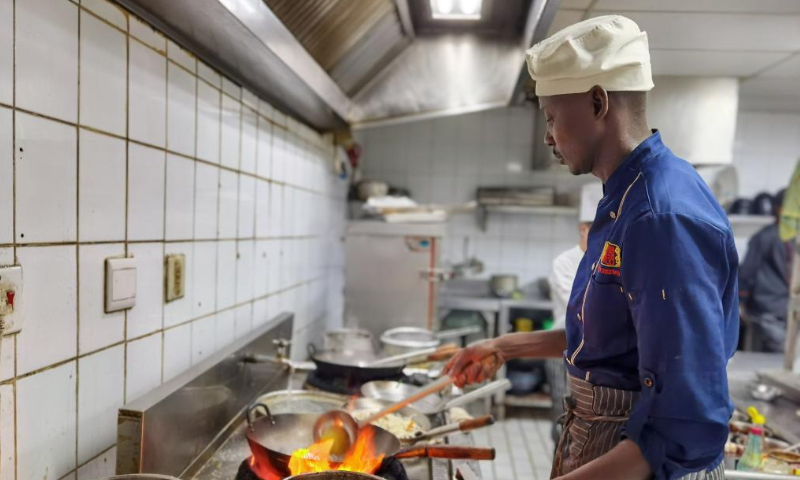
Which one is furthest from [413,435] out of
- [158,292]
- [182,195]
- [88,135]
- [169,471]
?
[88,135]

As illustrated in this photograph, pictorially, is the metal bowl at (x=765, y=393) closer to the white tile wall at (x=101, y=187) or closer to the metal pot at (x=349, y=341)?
the metal pot at (x=349, y=341)

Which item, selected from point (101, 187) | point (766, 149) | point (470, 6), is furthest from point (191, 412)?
point (766, 149)

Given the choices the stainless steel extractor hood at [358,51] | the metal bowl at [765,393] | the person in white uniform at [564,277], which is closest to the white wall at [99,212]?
the stainless steel extractor hood at [358,51]

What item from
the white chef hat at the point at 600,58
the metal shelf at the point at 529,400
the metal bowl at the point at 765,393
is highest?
the white chef hat at the point at 600,58

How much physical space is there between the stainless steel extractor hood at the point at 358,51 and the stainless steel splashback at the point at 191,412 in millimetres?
891

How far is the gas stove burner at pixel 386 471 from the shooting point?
4.47ft

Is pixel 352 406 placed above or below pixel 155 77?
below

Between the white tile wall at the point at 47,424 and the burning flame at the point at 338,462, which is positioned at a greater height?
the white tile wall at the point at 47,424

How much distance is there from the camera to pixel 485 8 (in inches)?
107

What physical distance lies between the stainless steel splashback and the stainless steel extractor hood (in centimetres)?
89

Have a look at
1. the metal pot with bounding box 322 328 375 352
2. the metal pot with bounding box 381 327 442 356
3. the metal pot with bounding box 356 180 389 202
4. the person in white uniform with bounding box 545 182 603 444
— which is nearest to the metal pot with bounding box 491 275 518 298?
the metal pot with bounding box 356 180 389 202

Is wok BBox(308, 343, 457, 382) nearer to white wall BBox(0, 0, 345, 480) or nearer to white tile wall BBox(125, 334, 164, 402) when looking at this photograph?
white wall BBox(0, 0, 345, 480)

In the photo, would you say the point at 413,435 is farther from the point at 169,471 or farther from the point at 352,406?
the point at 169,471

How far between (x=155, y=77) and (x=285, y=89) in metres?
0.75
